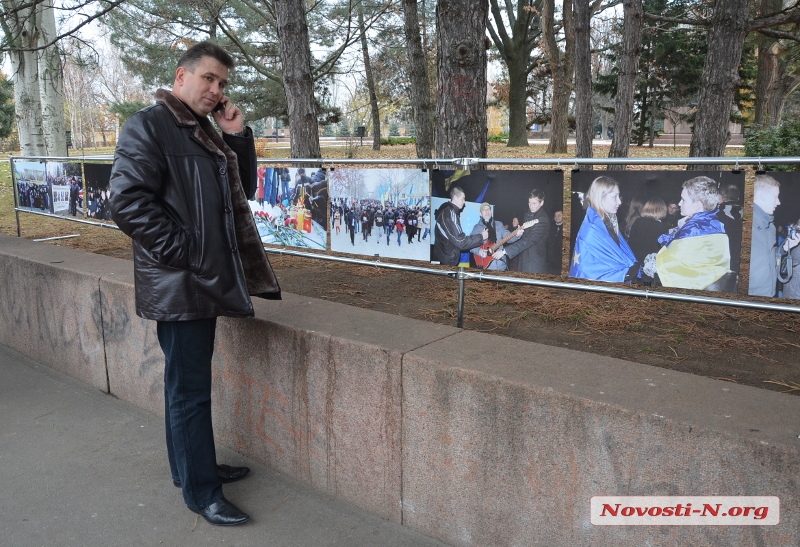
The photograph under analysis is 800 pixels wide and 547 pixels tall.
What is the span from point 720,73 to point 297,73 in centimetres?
615

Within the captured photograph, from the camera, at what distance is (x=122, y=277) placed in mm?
4906

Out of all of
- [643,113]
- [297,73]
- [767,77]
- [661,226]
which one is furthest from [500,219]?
[643,113]

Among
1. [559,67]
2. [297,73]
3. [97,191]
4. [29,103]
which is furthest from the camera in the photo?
[559,67]

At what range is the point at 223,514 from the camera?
3395mm

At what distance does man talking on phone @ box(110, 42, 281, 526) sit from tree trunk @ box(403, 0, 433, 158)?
45.8ft

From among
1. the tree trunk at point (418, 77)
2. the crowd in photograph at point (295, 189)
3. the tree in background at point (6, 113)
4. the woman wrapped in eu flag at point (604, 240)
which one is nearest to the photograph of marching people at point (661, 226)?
the woman wrapped in eu flag at point (604, 240)

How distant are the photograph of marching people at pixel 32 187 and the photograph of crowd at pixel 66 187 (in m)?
0.14

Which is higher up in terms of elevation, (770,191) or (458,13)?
(458,13)

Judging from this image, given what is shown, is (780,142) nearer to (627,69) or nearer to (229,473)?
(627,69)

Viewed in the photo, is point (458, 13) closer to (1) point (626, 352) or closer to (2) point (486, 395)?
(1) point (626, 352)

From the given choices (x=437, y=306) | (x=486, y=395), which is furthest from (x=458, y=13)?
(x=486, y=395)

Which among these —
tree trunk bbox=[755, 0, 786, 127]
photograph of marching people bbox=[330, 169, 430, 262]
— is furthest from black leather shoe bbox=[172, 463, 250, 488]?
tree trunk bbox=[755, 0, 786, 127]

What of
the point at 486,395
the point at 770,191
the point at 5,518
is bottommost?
the point at 5,518

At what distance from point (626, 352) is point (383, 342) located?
66.2 inches
